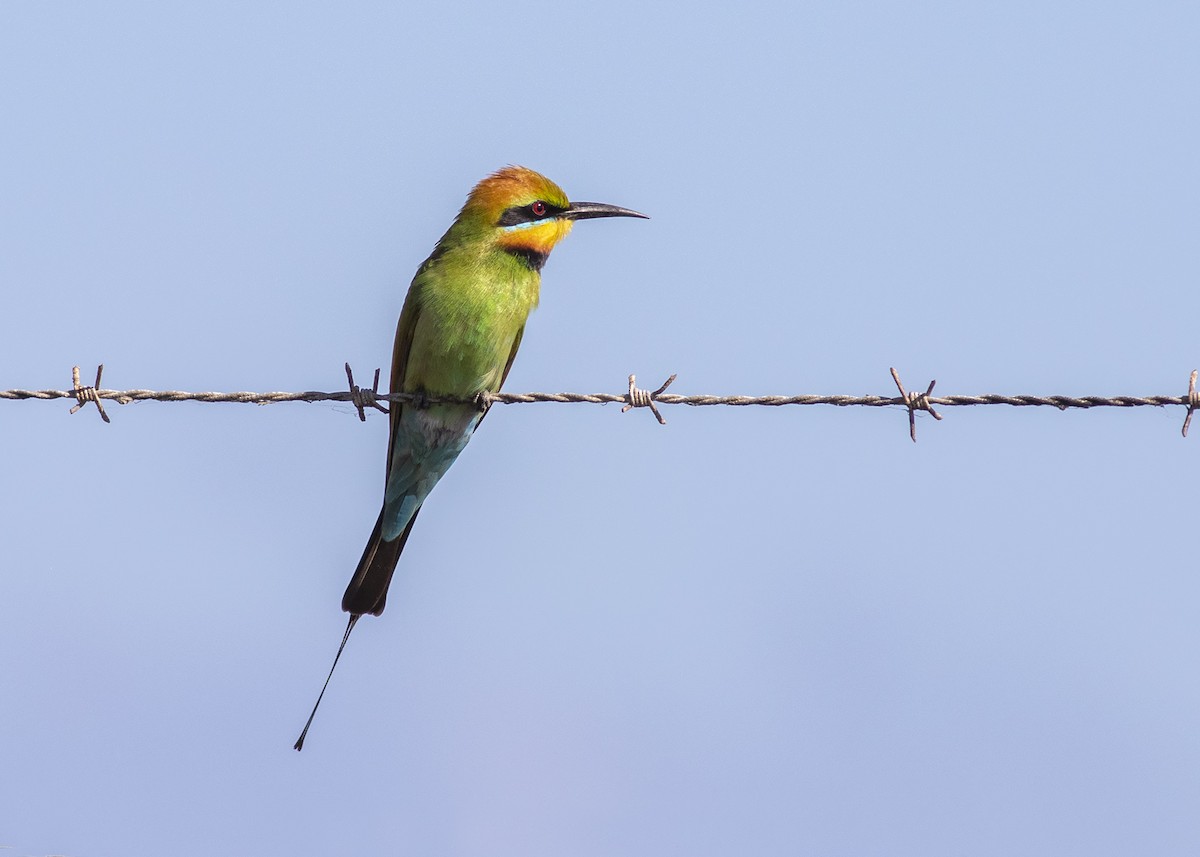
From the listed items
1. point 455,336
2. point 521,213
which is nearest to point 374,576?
point 455,336

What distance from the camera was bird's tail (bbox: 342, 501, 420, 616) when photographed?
14.5 feet

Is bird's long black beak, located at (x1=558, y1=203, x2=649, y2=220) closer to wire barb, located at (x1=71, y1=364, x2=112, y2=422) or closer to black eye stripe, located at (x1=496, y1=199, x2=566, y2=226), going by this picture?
black eye stripe, located at (x1=496, y1=199, x2=566, y2=226)

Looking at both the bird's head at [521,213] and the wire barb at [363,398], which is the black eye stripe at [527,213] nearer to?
the bird's head at [521,213]

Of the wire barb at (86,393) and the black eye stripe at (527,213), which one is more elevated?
the black eye stripe at (527,213)

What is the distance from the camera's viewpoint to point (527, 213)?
4.59m

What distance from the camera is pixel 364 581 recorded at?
4441mm

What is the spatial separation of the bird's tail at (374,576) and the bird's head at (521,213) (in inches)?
35.9

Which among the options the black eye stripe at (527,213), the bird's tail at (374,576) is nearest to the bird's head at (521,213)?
the black eye stripe at (527,213)

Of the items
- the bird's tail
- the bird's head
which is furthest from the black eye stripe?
the bird's tail

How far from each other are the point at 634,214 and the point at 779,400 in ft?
6.09

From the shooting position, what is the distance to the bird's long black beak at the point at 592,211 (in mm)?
4730

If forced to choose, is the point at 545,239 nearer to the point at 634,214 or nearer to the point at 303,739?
the point at 634,214

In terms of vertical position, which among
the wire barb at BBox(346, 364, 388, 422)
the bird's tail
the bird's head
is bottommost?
the bird's tail

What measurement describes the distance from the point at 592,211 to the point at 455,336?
749 millimetres
